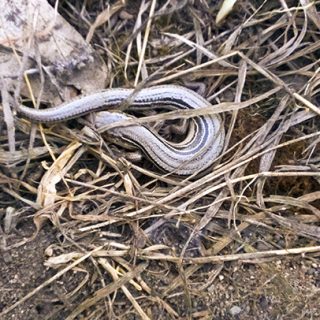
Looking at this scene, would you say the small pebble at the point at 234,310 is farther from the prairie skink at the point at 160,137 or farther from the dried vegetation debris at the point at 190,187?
the prairie skink at the point at 160,137

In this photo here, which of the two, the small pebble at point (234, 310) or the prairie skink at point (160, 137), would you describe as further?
the prairie skink at point (160, 137)

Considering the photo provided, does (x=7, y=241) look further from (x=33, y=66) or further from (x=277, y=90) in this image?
(x=277, y=90)

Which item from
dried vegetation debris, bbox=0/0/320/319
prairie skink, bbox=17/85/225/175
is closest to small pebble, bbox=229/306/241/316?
dried vegetation debris, bbox=0/0/320/319

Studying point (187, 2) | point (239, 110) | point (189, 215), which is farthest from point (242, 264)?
point (187, 2)

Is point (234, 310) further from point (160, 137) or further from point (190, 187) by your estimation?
point (160, 137)

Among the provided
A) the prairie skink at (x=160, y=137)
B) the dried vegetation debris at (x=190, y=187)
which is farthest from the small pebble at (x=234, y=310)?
the prairie skink at (x=160, y=137)

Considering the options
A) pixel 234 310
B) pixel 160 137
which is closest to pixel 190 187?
pixel 160 137
